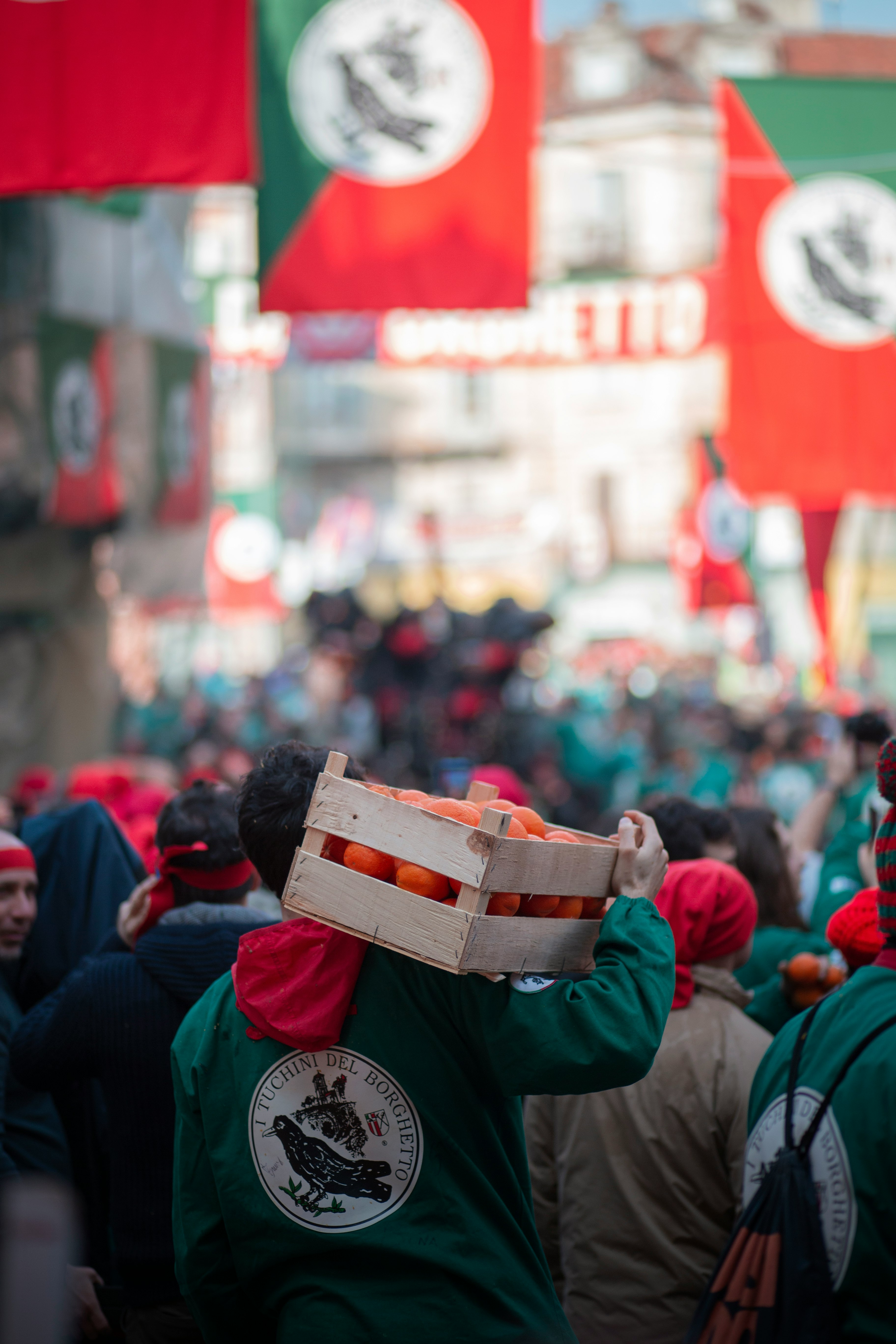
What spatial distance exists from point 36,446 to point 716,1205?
8757mm

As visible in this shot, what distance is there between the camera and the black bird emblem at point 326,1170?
212 centimetres

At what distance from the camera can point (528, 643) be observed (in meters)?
11.6

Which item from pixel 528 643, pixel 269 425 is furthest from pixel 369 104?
pixel 269 425

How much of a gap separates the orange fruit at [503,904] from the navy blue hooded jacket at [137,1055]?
902 mm

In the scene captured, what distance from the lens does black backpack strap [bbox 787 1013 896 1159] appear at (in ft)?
6.89

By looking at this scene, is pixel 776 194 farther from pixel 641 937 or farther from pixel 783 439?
pixel 641 937

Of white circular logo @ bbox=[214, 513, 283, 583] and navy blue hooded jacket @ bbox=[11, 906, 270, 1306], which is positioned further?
white circular logo @ bbox=[214, 513, 283, 583]

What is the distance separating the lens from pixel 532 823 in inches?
90.2

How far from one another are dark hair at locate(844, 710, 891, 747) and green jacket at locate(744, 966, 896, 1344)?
3139 millimetres

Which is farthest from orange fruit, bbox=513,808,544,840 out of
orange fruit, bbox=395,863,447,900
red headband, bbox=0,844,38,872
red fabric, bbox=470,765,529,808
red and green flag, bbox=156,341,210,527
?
red and green flag, bbox=156,341,210,527

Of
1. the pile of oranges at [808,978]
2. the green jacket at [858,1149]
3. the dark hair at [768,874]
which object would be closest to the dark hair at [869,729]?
the dark hair at [768,874]

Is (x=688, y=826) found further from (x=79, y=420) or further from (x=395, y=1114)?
(x=79, y=420)

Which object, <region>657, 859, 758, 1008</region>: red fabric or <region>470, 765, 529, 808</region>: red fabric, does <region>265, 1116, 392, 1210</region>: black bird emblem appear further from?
<region>470, 765, 529, 808</region>: red fabric

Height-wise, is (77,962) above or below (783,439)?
below
